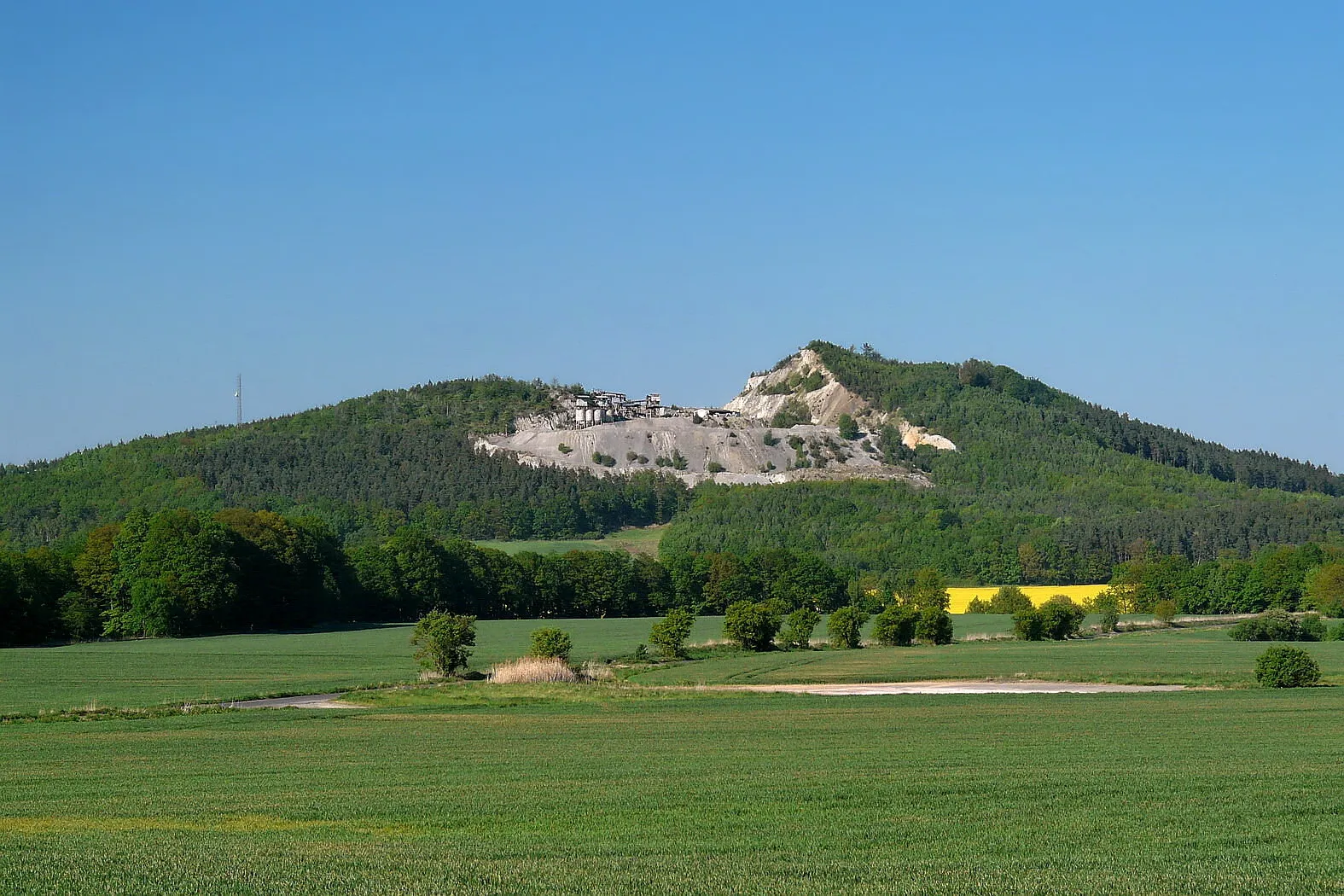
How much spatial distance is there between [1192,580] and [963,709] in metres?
114

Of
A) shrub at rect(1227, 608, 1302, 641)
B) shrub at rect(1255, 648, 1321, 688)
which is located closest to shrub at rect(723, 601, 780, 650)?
shrub at rect(1255, 648, 1321, 688)

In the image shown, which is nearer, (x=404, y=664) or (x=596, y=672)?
(x=596, y=672)

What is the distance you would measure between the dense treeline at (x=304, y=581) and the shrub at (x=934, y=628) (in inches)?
457

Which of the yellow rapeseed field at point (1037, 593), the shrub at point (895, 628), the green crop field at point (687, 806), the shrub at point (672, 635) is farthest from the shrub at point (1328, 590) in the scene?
the green crop field at point (687, 806)

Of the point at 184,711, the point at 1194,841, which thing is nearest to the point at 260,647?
the point at 184,711

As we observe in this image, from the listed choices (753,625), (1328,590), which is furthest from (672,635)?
(1328,590)

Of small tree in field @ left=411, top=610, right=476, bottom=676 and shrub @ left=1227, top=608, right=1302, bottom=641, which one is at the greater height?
small tree in field @ left=411, top=610, right=476, bottom=676

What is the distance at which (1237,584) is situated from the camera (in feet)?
494

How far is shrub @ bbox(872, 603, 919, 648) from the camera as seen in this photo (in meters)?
105

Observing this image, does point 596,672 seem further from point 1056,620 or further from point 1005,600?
point 1005,600

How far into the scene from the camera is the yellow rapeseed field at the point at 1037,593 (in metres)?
166

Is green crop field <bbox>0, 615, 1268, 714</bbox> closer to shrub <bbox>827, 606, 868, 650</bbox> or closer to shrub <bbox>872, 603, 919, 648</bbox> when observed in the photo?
shrub <bbox>827, 606, 868, 650</bbox>

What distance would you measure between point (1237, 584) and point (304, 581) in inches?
3837

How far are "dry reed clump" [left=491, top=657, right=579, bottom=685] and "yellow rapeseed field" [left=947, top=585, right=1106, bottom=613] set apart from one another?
103m
